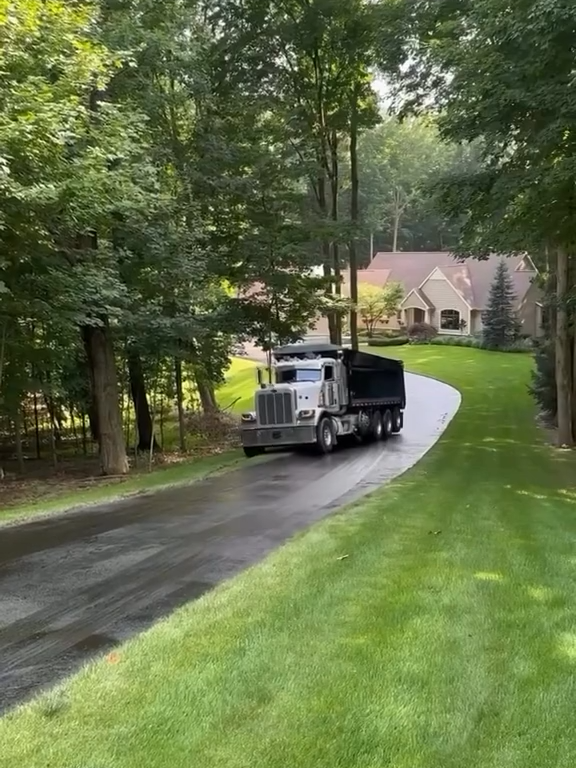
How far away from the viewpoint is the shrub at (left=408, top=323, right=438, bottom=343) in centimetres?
6053

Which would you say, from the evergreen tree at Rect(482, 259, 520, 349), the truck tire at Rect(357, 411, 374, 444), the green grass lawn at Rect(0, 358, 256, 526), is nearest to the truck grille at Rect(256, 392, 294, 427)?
the green grass lawn at Rect(0, 358, 256, 526)

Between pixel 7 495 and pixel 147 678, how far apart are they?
38.8ft

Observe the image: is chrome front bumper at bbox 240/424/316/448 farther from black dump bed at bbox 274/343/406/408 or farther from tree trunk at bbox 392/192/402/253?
tree trunk at bbox 392/192/402/253

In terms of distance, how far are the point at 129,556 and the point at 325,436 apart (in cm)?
1278

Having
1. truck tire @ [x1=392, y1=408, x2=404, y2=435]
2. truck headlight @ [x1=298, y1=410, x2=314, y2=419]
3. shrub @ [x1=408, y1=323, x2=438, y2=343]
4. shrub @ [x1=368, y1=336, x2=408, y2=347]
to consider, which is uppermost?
shrub @ [x1=408, y1=323, x2=438, y2=343]

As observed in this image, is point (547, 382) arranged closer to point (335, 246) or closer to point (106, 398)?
point (335, 246)

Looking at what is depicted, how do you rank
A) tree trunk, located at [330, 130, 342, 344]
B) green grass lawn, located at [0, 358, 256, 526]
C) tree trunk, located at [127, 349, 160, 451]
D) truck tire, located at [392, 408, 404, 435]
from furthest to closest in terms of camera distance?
tree trunk, located at [330, 130, 342, 344]
truck tire, located at [392, 408, 404, 435]
tree trunk, located at [127, 349, 160, 451]
green grass lawn, located at [0, 358, 256, 526]

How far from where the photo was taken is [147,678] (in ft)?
14.0

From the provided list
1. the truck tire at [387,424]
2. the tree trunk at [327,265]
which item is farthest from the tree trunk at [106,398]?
the tree trunk at [327,265]

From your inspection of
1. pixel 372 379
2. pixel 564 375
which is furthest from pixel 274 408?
pixel 564 375

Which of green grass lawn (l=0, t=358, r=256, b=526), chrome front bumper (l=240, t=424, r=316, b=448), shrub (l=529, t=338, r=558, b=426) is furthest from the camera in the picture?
shrub (l=529, t=338, r=558, b=426)

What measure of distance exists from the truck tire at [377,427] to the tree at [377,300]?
35.4m

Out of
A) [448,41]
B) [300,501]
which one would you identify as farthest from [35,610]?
[448,41]

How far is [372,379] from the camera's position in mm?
24422
